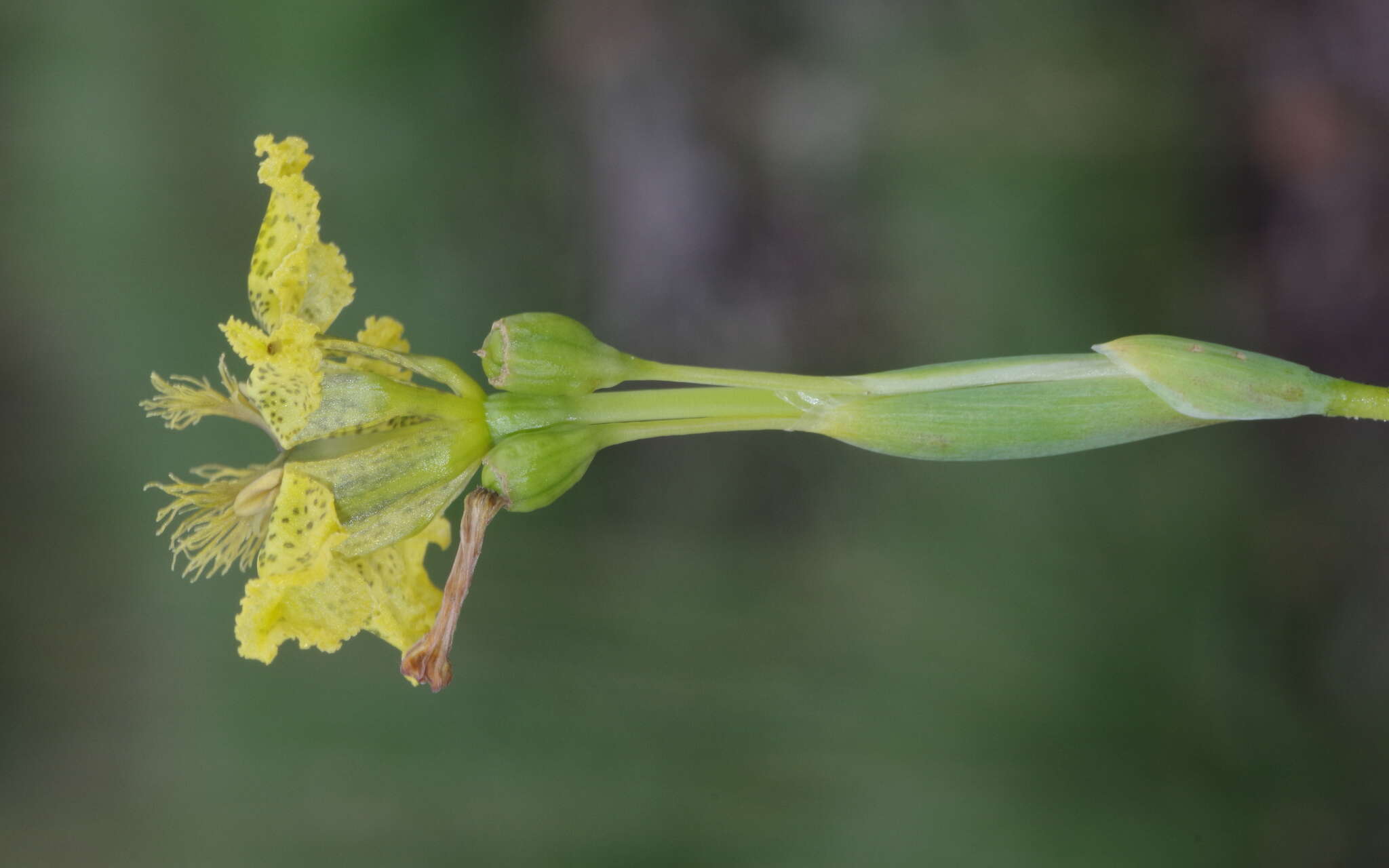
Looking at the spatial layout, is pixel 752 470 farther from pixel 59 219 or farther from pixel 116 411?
pixel 59 219

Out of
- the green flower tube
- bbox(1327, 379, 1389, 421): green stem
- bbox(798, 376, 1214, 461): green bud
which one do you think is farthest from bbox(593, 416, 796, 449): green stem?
bbox(1327, 379, 1389, 421): green stem

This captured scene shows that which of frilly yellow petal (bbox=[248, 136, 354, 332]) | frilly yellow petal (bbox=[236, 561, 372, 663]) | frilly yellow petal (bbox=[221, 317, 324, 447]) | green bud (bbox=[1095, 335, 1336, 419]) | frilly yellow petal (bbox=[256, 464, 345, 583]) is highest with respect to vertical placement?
frilly yellow petal (bbox=[248, 136, 354, 332])

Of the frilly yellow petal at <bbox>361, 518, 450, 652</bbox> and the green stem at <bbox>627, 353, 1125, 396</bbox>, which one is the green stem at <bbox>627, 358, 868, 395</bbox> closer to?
the green stem at <bbox>627, 353, 1125, 396</bbox>

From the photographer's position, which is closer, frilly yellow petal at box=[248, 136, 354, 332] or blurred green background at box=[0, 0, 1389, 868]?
frilly yellow petal at box=[248, 136, 354, 332]

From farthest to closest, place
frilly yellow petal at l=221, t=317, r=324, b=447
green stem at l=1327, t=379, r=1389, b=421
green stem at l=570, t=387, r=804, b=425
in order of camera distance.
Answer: green stem at l=570, t=387, r=804, b=425 < frilly yellow petal at l=221, t=317, r=324, b=447 < green stem at l=1327, t=379, r=1389, b=421

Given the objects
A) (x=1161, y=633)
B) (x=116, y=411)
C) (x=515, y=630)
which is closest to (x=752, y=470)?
(x=515, y=630)

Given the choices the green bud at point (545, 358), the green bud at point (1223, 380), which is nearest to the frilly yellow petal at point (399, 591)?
the green bud at point (545, 358)

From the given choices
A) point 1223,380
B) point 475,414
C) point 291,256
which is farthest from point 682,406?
point 1223,380

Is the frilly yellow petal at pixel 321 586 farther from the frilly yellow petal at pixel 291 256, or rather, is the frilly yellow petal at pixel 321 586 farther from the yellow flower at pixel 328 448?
the frilly yellow petal at pixel 291 256
